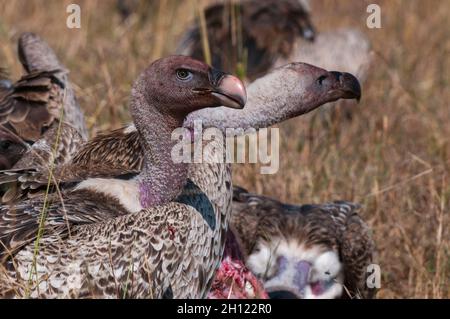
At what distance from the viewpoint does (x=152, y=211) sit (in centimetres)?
438

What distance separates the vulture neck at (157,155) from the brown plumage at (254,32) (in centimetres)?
348

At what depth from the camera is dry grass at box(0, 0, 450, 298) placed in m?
5.90

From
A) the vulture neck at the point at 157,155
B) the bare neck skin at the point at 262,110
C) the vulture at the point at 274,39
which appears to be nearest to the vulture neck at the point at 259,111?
the bare neck skin at the point at 262,110

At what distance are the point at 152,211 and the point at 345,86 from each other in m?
1.33

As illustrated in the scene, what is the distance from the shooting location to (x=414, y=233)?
19.4 feet

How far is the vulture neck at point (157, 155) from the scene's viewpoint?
4520 millimetres

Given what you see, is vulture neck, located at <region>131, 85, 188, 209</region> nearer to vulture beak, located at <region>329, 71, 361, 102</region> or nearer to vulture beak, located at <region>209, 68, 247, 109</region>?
vulture beak, located at <region>209, 68, 247, 109</region>

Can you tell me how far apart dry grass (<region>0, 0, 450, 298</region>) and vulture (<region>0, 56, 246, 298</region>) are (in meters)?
1.36

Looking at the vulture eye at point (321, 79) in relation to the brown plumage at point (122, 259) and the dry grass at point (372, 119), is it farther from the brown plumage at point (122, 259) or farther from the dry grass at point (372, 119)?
the brown plumage at point (122, 259)

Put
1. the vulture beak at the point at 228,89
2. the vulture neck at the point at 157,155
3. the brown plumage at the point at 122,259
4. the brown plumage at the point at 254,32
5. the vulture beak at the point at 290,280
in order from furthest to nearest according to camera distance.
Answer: the brown plumage at the point at 254,32, the vulture beak at the point at 290,280, the vulture neck at the point at 157,155, the vulture beak at the point at 228,89, the brown plumage at the point at 122,259

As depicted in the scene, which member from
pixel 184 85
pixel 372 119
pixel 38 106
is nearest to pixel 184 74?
pixel 184 85
